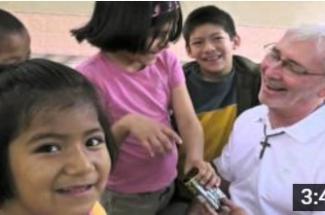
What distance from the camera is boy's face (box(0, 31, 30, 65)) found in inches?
55.2

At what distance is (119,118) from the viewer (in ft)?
4.58

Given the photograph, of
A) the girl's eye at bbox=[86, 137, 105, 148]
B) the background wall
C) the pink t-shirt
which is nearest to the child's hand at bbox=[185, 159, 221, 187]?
the pink t-shirt

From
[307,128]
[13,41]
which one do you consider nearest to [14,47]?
[13,41]

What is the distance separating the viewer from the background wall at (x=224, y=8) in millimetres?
2527

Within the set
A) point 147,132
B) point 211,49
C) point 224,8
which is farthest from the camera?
point 224,8

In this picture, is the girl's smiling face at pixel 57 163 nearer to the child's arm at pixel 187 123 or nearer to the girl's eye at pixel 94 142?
the girl's eye at pixel 94 142

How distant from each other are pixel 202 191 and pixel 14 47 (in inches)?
24.7

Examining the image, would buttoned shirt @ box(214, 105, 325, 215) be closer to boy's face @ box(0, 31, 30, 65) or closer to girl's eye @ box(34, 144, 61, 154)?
boy's face @ box(0, 31, 30, 65)

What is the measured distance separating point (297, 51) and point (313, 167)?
0.32 metres

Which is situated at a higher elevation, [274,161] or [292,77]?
[292,77]

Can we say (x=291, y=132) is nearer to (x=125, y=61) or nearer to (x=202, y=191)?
(x=202, y=191)

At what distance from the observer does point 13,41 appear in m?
1.45

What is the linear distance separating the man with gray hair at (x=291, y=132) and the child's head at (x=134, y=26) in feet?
1.05
